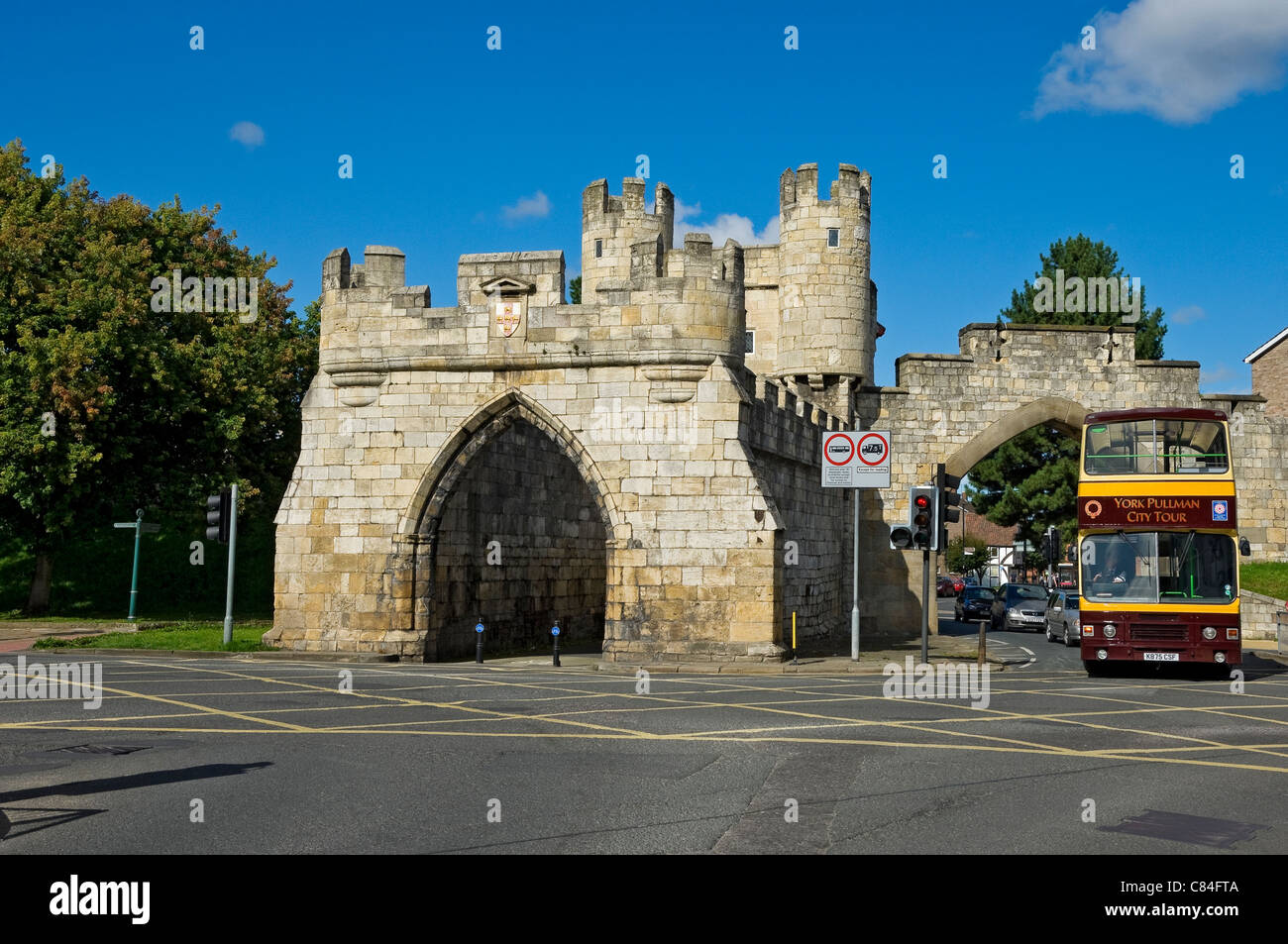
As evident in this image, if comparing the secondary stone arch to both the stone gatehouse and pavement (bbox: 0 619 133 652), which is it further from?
pavement (bbox: 0 619 133 652)

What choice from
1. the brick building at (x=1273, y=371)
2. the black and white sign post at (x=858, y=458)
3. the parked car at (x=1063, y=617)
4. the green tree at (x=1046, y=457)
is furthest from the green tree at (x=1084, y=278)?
the black and white sign post at (x=858, y=458)

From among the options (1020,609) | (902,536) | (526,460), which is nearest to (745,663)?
(902,536)

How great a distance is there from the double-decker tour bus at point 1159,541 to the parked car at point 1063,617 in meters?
7.71

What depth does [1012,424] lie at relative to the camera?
92.8ft

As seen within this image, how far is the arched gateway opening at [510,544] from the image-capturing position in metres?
20.2

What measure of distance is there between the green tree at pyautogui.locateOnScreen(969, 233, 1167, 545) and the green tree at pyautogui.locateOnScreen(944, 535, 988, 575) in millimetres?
34625

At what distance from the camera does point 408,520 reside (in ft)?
65.7

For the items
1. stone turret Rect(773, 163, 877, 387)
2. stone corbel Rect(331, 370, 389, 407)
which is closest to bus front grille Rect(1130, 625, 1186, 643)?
stone turret Rect(773, 163, 877, 387)

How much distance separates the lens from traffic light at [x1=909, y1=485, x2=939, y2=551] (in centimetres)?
1956

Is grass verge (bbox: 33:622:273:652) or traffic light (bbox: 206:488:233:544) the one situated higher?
traffic light (bbox: 206:488:233:544)

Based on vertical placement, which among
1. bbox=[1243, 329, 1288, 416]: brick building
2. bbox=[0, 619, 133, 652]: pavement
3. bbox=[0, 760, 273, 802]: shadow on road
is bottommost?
bbox=[0, 760, 273, 802]: shadow on road

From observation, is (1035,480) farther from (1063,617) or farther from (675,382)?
(675,382)

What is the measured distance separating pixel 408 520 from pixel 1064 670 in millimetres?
11263
